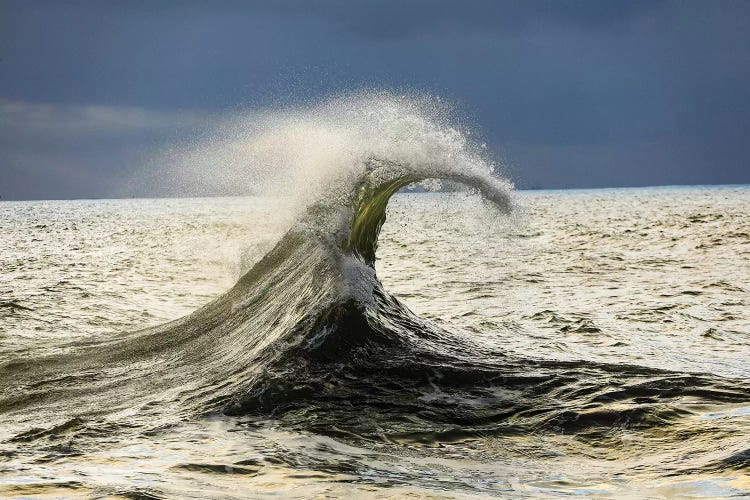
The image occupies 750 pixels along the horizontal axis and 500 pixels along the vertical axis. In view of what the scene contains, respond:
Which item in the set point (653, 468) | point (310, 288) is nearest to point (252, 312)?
point (310, 288)

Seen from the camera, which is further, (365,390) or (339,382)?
(339,382)

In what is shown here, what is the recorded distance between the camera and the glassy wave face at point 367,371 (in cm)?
492

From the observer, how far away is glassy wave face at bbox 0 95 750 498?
4922 millimetres

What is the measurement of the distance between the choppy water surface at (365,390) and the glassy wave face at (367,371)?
0.03m

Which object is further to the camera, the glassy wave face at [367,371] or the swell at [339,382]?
the swell at [339,382]

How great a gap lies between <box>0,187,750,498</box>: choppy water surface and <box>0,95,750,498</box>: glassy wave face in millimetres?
27

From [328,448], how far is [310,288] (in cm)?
433

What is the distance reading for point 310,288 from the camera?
9.64 m

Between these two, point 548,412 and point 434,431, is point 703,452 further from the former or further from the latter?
point 434,431

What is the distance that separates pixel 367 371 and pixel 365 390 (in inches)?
20.3

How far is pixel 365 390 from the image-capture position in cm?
695

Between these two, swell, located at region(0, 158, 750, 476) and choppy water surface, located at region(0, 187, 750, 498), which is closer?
choppy water surface, located at region(0, 187, 750, 498)

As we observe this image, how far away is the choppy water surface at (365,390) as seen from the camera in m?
4.82

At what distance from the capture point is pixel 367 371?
24.5 ft
